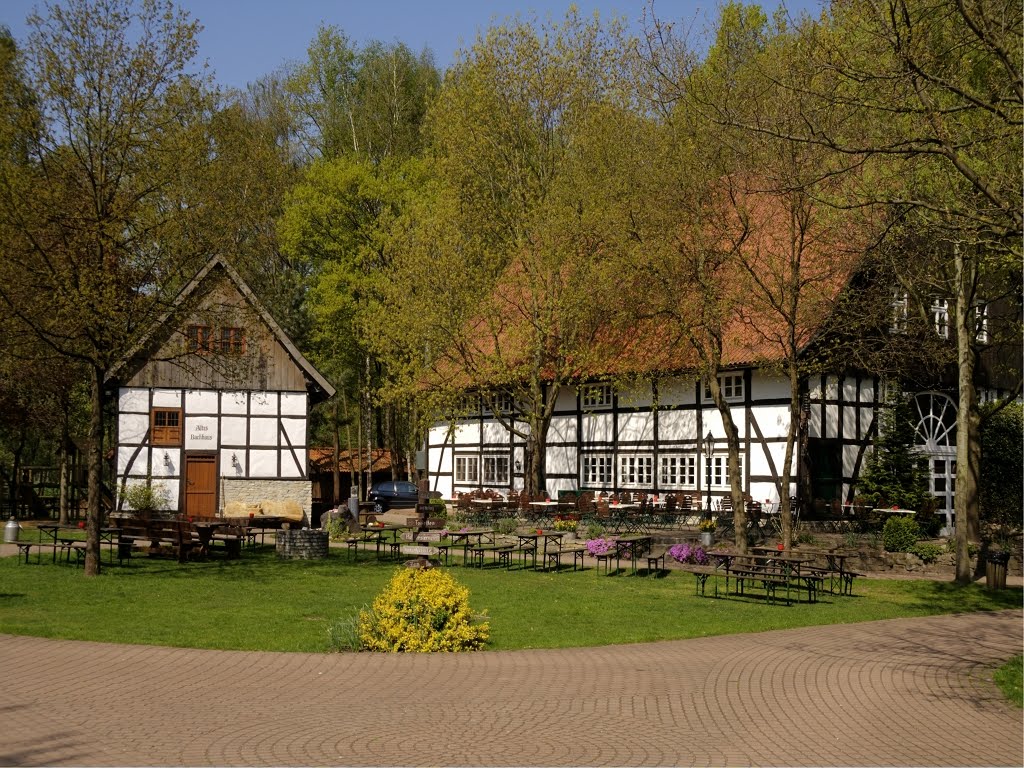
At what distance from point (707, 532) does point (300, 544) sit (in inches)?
384

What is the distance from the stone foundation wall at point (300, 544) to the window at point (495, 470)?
14777 millimetres

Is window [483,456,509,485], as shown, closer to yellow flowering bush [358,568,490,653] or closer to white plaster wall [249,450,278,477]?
white plaster wall [249,450,278,477]

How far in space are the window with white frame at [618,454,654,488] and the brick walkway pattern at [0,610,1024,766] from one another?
65.8 feet

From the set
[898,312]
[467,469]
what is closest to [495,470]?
[467,469]

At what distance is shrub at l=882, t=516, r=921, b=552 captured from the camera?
22.8 meters

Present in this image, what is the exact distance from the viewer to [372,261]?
1890 inches

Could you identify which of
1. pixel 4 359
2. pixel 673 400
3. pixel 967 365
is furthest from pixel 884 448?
pixel 4 359

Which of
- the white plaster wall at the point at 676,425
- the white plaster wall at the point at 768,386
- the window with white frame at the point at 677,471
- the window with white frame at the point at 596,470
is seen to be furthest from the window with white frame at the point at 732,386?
Result: the window with white frame at the point at 596,470

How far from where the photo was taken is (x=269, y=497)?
33.0 meters

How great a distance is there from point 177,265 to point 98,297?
191 centimetres

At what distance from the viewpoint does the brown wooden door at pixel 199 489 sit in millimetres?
32562

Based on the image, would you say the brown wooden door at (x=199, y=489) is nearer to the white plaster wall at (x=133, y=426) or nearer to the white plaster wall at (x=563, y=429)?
the white plaster wall at (x=133, y=426)

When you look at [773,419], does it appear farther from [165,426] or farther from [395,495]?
[395,495]

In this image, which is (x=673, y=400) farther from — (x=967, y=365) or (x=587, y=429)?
(x=967, y=365)
